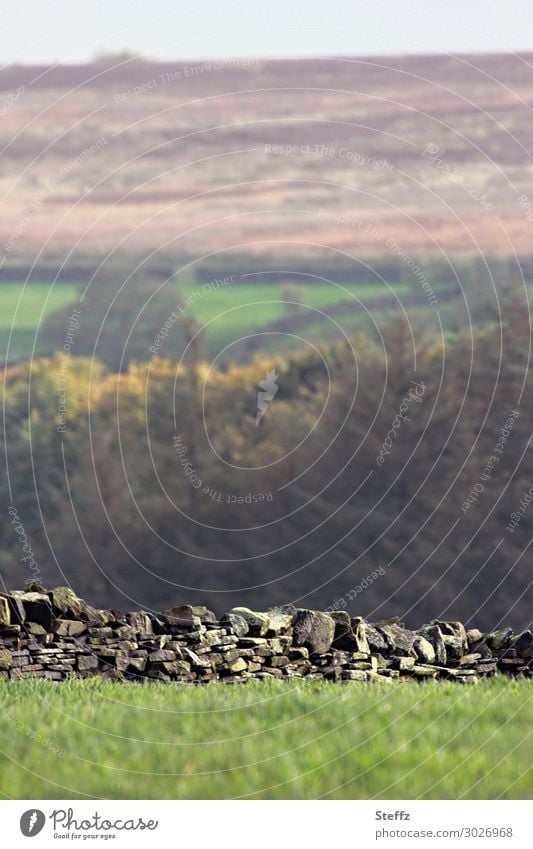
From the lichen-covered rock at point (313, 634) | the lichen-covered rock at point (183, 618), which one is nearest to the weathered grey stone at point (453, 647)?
the lichen-covered rock at point (313, 634)

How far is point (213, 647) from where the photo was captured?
17.3m

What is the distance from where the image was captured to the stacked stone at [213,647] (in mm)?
16375

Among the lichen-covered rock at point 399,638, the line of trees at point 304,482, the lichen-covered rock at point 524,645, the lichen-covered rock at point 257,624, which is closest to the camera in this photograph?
the lichen-covered rock at point 257,624

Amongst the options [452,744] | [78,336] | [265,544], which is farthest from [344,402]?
[452,744]

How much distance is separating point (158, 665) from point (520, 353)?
5762 centimetres

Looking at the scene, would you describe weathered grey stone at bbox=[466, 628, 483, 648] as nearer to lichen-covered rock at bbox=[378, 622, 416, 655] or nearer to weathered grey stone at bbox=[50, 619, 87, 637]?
lichen-covered rock at bbox=[378, 622, 416, 655]

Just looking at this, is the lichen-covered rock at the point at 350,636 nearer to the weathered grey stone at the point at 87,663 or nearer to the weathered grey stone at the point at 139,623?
the weathered grey stone at the point at 139,623

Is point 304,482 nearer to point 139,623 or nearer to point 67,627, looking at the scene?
point 139,623

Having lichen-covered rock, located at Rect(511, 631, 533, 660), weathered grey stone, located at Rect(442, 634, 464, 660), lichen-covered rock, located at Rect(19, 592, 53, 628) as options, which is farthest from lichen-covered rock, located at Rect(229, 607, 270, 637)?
lichen-covered rock, located at Rect(511, 631, 533, 660)

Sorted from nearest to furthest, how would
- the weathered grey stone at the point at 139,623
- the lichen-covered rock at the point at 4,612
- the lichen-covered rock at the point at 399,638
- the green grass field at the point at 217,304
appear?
1. the lichen-covered rock at the point at 4,612
2. the weathered grey stone at the point at 139,623
3. the lichen-covered rock at the point at 399,638
4. the green grass field at the point at 217,304
